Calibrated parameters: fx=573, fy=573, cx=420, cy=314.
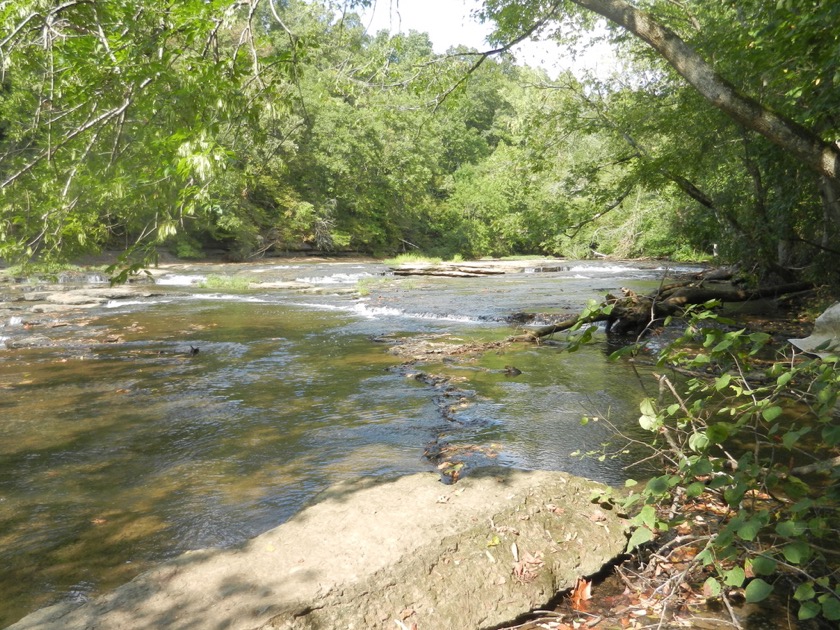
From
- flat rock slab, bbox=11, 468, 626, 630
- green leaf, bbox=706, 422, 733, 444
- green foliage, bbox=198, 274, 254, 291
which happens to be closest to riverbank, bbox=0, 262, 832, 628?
flat rock slab, bbox=11, 468, 626, 630

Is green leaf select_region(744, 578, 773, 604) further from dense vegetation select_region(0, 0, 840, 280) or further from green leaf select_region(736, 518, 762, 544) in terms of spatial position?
dense vegetation select_region(0, 0, 840, 280)

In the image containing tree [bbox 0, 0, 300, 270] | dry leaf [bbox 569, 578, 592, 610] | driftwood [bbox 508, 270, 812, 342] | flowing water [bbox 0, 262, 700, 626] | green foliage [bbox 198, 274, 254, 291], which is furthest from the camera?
green foliage [bbox 198, 274, 254, 291]

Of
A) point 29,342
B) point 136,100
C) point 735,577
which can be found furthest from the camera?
point 29,342

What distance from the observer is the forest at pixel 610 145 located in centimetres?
295

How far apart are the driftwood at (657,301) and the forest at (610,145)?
202 millimetres

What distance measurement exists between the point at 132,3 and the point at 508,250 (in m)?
44.9

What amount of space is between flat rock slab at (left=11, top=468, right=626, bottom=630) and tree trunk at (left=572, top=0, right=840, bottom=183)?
402cm

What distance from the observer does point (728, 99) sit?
544 centimetres

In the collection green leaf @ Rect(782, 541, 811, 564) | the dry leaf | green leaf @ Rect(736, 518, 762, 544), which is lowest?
the dry leaf

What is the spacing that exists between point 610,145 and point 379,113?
28.1 ft

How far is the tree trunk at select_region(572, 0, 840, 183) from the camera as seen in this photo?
17.8ft

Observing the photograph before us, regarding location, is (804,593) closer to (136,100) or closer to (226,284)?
(136,100)

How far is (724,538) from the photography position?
7.92ft

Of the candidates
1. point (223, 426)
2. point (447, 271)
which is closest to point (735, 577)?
point (223, 426)
